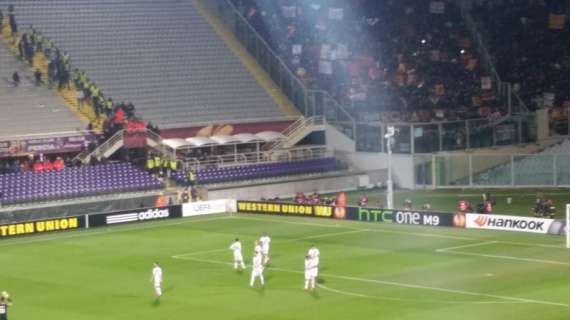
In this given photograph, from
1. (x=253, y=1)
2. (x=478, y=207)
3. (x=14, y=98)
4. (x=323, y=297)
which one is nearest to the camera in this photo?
(x=323, y=297)

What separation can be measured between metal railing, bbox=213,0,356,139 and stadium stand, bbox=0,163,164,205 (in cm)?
1607

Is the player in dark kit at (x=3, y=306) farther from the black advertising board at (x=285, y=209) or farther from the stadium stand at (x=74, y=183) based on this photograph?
the black advertising board at (x=285, y=209)

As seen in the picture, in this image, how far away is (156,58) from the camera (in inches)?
3290

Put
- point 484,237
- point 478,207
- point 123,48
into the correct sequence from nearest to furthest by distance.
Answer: point 484,237, point 478,207, point 123,48

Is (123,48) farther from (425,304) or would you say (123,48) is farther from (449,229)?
(425,304)

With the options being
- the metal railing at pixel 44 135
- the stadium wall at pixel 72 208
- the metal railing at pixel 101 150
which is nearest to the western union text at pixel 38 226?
the stadium wall at pixel 72 208

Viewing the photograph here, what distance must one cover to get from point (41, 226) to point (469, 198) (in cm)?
2620

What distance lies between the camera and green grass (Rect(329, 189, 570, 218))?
69.6 m

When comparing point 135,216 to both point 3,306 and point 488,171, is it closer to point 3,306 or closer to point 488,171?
point 488,171

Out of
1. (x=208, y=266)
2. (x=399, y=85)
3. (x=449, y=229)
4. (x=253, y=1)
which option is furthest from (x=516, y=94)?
(x=208, y=266)

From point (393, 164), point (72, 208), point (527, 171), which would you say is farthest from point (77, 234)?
point (527, 171)

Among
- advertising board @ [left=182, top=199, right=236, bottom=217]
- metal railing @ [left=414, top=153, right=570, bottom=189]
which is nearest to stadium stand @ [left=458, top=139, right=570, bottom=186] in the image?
metal railing @ [left=414, top=153, right=570, bottom=189]

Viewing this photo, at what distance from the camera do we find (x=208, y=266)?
53.3 metres

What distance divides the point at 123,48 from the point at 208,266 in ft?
108
